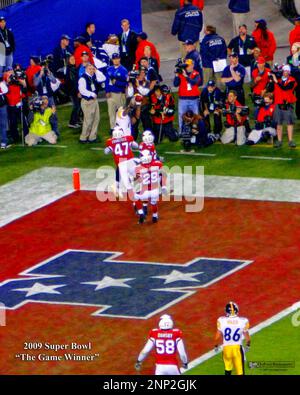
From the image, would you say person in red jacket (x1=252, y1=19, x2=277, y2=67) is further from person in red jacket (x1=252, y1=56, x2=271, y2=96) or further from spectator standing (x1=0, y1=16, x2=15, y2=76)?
spectator standing (x1=0, y1=16, x2=15, y2=76)

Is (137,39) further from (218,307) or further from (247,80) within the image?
(218,307)

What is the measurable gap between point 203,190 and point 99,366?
936 centimetres

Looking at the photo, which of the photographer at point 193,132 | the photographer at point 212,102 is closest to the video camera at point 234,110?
the photographer at point 212,102

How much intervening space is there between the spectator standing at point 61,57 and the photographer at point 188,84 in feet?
15.1

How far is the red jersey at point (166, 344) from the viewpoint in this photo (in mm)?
23016

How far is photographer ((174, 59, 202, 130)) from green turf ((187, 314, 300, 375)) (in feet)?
36.3

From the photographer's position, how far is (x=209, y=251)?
29.5 m

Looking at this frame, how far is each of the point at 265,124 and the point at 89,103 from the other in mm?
4562

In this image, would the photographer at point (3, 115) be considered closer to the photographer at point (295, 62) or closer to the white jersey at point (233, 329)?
the photographer at point (295, 62)

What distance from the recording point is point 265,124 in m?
35.8

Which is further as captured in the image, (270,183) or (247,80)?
(247,80)

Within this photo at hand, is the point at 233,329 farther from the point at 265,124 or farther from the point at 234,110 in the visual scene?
the point at 265,124

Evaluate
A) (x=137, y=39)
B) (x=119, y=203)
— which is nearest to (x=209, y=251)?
(x=119, y=203)

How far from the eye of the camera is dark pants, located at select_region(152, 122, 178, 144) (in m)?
36.5
